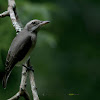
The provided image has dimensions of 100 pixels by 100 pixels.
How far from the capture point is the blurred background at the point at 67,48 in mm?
5068

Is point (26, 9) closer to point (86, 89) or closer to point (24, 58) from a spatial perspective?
point (24, 58)

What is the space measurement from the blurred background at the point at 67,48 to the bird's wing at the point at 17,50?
10.1 inches

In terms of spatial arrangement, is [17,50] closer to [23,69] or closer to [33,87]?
[23,69]

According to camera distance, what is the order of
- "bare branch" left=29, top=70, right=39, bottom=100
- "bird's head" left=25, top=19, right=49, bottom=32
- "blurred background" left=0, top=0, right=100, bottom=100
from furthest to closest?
"blurred background" left=0, top=0, right=100, bottom=100
"bird's head" left=25, top=19, right=49, bottom=32
"bare branch" left=29, top=70, right=39, bottom=100

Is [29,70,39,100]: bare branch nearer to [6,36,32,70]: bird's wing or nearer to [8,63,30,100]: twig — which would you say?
[8,63,30,100]: twig

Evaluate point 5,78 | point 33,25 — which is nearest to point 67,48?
point 33,25

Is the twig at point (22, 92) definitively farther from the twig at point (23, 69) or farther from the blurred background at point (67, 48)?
the blurred background at point (67, 48)

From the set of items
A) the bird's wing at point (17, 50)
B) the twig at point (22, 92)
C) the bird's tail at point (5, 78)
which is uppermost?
the bird's wing at point (17, 50)

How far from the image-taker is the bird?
4.43m

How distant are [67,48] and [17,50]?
13.5ft

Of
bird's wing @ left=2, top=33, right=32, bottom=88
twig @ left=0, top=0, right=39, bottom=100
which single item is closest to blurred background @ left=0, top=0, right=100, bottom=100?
twig @ left=0, top=0, right=39, bottom=100

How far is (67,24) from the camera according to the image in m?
8.12

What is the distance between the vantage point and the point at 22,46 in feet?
15.2

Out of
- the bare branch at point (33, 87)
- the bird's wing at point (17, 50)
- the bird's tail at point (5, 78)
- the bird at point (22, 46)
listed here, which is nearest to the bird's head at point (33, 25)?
the bird at point (22, 46)
